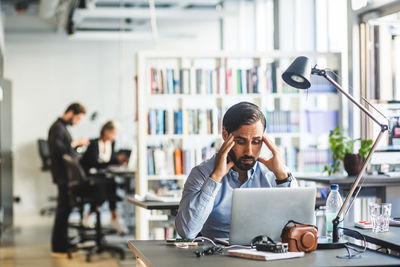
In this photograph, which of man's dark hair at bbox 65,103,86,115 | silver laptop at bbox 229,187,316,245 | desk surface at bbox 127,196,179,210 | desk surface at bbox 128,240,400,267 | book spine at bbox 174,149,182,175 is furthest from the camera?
man's dark hair at bbox 65,103,86,115

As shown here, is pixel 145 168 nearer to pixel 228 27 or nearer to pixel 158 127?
pixel 158 127

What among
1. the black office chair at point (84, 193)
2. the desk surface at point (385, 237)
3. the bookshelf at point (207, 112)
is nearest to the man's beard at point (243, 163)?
the desk surface at point (385, 237)

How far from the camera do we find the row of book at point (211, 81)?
23.5 ft

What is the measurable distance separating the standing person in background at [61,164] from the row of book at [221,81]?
1378mm

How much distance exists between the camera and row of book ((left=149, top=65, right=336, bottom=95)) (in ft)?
23.5

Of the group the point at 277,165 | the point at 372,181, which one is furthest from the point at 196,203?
the point at 372,181

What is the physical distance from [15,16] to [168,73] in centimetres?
755

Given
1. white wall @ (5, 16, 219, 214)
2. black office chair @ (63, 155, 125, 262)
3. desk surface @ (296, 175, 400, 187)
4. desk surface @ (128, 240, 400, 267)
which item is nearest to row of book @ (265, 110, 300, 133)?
desk surface @ (296, 175, 400, 187)

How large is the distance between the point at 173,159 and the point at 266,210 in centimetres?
437

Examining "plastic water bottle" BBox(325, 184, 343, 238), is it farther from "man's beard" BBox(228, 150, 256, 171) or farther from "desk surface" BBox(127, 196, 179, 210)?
"desk surface" BBox(127, 196, 179, 210)

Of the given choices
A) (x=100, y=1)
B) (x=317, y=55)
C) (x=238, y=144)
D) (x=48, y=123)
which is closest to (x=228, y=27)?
(x=100, y=1)

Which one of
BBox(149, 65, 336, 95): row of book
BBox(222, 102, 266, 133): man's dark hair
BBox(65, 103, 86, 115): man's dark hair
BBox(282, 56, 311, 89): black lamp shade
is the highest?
BBox(149, 65, 336, 95): row of book

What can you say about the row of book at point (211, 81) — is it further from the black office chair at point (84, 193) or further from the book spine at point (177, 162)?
the black office chair at point (84, 193)

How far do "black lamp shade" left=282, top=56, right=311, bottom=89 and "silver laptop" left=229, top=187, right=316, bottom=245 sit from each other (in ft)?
1.53
